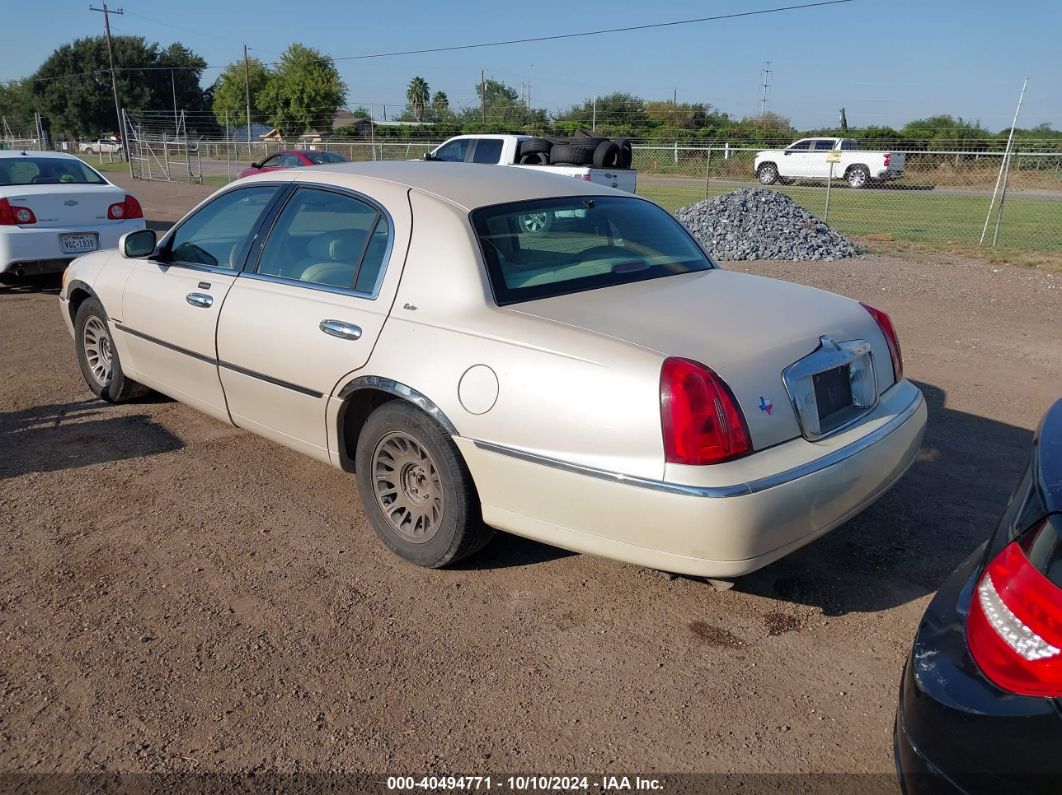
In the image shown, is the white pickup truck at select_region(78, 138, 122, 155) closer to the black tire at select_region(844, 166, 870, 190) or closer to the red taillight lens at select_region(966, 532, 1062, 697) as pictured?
the black tire at select_region(844, 166, 870, 190)

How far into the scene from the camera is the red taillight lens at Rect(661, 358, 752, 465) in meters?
2.87

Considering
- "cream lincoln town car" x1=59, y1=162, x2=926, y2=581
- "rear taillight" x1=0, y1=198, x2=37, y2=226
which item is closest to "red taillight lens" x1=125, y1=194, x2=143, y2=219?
"rear taillight" x1=0, y1=198, x2=37, y2=226

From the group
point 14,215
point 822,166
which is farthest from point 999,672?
point 822,166

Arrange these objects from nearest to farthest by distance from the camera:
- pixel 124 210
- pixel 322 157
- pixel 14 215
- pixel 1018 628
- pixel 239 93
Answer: pixel 1018 628, pixel 14 215, pixel 124 210, pixel 322 157, pixel 239 93

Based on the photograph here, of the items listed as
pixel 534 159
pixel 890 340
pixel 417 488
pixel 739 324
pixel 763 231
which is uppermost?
pixel 534 159

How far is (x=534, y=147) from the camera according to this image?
626 inches

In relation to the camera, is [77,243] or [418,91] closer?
[77,243]

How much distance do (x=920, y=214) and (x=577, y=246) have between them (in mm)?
20831

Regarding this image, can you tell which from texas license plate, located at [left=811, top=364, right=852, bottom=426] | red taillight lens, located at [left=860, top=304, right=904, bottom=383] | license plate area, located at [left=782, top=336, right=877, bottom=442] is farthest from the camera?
red taillight lens, located at [left=860, top=304, right=904, bottom=383]

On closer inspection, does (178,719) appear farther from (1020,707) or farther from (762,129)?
(762,129)

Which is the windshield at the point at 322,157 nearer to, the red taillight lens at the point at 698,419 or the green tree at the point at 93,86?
the red taillight lens at the point at 698,419

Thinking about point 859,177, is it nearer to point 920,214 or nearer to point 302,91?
point 920,214

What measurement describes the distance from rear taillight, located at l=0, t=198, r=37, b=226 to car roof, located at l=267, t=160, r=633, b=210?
239 inches

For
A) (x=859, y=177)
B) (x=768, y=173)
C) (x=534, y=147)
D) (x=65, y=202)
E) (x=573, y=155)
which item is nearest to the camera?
(x=65, y=202)
